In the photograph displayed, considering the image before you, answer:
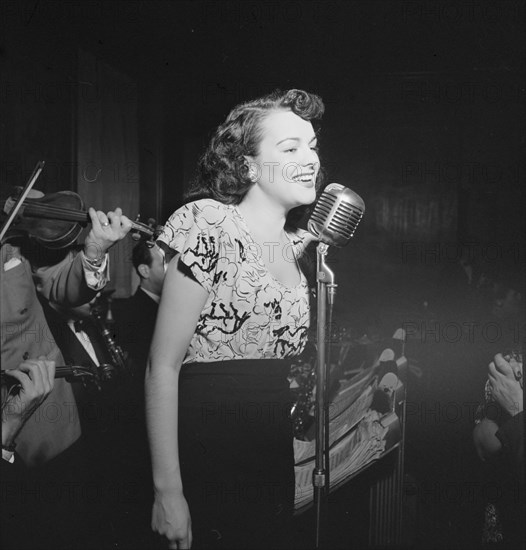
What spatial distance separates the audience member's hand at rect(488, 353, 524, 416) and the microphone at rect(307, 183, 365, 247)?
29.4 inches

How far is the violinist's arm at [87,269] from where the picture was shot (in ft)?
6.94

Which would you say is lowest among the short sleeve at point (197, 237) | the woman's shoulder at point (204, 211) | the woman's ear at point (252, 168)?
the short sleeve at point (197, 237)

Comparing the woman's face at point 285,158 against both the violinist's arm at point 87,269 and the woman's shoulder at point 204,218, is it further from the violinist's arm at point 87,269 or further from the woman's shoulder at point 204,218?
the violinist's arm at point 87,269

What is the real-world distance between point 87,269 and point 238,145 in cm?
66

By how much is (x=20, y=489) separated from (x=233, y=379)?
90cm

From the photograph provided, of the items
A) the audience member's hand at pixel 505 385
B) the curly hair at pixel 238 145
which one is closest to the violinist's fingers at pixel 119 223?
the curly hair at pixel 238 145

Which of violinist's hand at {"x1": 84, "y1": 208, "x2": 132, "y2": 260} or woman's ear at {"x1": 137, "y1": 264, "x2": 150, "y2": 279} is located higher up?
violinist's hand at {"x1": 84, "y1": 208, "x2": 132, "y2": 260}

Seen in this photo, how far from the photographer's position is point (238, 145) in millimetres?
2111

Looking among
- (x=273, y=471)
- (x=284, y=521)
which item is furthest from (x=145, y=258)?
(x=284, y=521)

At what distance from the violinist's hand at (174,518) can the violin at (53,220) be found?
0.86 m

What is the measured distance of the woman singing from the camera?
197 centimetres

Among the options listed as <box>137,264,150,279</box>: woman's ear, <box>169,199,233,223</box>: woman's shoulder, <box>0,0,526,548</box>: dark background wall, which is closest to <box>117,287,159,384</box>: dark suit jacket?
<box>137,264,150,279</box>: woman's ear

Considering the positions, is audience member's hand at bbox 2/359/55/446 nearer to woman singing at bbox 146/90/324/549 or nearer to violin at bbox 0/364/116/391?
violin at bbox 0/364/116/391

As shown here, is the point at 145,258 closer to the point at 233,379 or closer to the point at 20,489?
the point at 233,379
